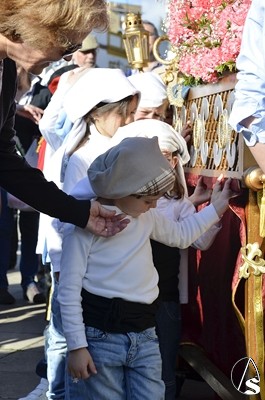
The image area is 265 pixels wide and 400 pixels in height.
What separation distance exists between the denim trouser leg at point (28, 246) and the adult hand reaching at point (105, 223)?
435 cm

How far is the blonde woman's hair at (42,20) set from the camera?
2.92 m

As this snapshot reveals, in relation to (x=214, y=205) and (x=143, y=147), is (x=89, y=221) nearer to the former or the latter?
(x=143, y=147)

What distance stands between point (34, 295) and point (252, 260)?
14.5 feet

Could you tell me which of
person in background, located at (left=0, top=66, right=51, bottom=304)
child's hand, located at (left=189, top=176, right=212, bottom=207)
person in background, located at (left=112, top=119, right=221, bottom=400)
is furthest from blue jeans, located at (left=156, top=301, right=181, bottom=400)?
person in background, located at (left=0, top=66, right=51, bottom=304)

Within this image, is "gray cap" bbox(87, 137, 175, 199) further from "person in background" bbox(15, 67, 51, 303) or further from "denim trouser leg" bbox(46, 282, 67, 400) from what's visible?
"person in background" bbox(15, 67, 51, 303)

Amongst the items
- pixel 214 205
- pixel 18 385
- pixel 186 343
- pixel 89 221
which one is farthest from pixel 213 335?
pixel 18 385

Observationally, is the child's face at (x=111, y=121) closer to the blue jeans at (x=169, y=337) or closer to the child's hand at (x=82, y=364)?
the blue jeans at (x=169, y=337)

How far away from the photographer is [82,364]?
323 cm

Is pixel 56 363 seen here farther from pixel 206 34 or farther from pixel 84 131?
pixel 206 34

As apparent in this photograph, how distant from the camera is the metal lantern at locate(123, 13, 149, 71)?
5594mm

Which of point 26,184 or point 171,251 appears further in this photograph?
point 171,251

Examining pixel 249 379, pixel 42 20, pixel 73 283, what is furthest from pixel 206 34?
pixel 249 379

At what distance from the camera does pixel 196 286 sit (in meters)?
4.33

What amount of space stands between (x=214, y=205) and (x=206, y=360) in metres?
0.73
